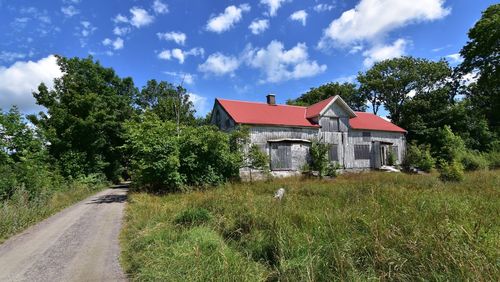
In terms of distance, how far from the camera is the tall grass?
941 cm

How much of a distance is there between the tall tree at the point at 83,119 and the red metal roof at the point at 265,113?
883 centimetres

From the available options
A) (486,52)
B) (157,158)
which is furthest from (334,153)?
(486,52)

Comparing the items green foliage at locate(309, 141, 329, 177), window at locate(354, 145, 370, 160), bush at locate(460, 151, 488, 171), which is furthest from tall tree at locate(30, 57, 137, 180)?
bush at locate(460, 151, 488, 171)

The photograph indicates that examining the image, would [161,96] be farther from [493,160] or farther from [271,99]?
[493,160]

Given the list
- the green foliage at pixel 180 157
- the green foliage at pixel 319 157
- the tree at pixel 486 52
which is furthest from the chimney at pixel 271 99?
the tree at pixel 486 52

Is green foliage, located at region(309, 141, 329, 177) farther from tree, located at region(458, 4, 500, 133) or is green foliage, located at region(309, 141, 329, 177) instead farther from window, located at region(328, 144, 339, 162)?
tree, located at region(458, 4, 500, 133)

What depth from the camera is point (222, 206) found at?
917cm

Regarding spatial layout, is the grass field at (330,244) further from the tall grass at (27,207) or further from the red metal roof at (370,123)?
the red metal roof at (370,123)

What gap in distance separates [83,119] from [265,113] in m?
15.7

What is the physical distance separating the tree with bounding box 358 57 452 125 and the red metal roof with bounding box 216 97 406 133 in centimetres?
1349

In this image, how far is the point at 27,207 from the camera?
11500mm

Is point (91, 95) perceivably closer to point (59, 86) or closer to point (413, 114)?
point (59, 86)

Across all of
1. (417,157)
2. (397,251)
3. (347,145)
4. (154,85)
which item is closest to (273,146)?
(347,145)

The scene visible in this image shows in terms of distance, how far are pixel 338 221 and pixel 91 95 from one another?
2651cm
